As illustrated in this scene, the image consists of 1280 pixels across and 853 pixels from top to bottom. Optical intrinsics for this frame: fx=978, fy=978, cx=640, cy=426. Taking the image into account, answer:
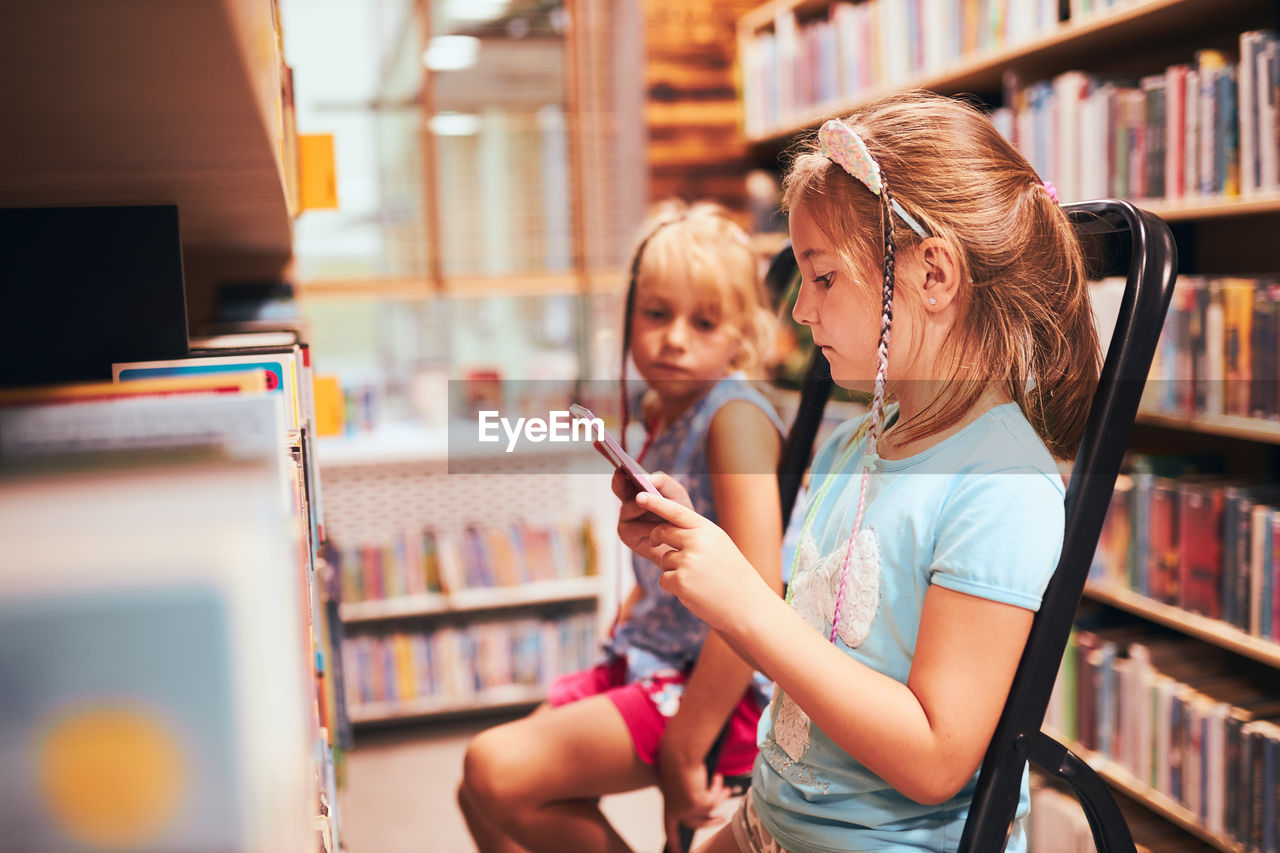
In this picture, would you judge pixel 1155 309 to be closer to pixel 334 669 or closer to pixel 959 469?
pixel 959 469

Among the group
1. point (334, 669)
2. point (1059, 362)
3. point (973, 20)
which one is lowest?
point (334, 669)

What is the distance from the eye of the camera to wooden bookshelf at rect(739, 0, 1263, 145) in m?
1.80

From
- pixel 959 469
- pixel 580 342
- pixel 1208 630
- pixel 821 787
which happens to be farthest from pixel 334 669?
pixel 580 342

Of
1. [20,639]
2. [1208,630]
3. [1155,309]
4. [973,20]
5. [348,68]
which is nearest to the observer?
[20,639]

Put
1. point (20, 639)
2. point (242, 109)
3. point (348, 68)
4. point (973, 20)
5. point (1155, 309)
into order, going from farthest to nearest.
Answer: point (348, 68), point (973, 20), point (1155, 309), point (242, 109), point (20, 639)

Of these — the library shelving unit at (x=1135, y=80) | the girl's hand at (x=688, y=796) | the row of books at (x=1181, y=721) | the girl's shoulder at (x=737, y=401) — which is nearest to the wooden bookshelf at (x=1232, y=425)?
the library shelving unit at (x=1135, y=80)

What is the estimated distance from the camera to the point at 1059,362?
2.77 feet

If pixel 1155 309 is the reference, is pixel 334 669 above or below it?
below

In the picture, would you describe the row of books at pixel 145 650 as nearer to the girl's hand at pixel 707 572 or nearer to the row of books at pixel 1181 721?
the girl's hand at pixel 707 572

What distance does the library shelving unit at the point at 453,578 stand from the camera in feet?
9.71

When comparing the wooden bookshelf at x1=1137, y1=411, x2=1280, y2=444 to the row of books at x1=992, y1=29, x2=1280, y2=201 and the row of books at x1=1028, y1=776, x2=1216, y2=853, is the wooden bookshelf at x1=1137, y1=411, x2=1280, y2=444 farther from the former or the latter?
the row of books at x1=1028, y1=776, x2=1216, y2=853

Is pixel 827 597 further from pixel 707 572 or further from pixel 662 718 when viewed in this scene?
pixel 662 718

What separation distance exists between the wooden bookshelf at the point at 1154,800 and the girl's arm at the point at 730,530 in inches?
34.4

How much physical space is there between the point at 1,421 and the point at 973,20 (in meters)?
2.42
